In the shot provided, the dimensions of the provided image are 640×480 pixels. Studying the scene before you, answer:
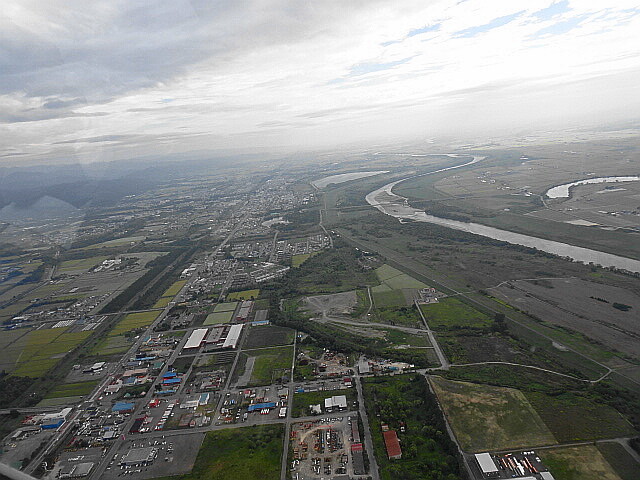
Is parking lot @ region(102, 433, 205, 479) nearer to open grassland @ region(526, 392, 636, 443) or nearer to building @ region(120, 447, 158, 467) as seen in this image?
building @ region(120, 447, 158, 467)

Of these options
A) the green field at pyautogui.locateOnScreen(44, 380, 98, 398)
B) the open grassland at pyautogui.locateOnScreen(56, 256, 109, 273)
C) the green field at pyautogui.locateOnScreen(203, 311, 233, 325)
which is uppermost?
the green field at pyautogui.locateOnScreen(44, 380, 98, 398)

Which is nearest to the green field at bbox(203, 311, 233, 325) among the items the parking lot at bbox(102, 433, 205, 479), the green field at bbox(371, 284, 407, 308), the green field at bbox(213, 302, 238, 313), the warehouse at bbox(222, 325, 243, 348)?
the green field at bbox(213, 302, 238, 313)

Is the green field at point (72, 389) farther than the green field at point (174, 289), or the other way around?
the green field at point (174, 289)

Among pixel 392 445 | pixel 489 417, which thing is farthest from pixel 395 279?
pixel 392 445

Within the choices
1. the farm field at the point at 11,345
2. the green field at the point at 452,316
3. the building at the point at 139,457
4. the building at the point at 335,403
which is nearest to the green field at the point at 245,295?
the green field at the point at 452,316

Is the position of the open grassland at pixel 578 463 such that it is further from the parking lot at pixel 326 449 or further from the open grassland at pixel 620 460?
the parking lot at pixel 326 449
